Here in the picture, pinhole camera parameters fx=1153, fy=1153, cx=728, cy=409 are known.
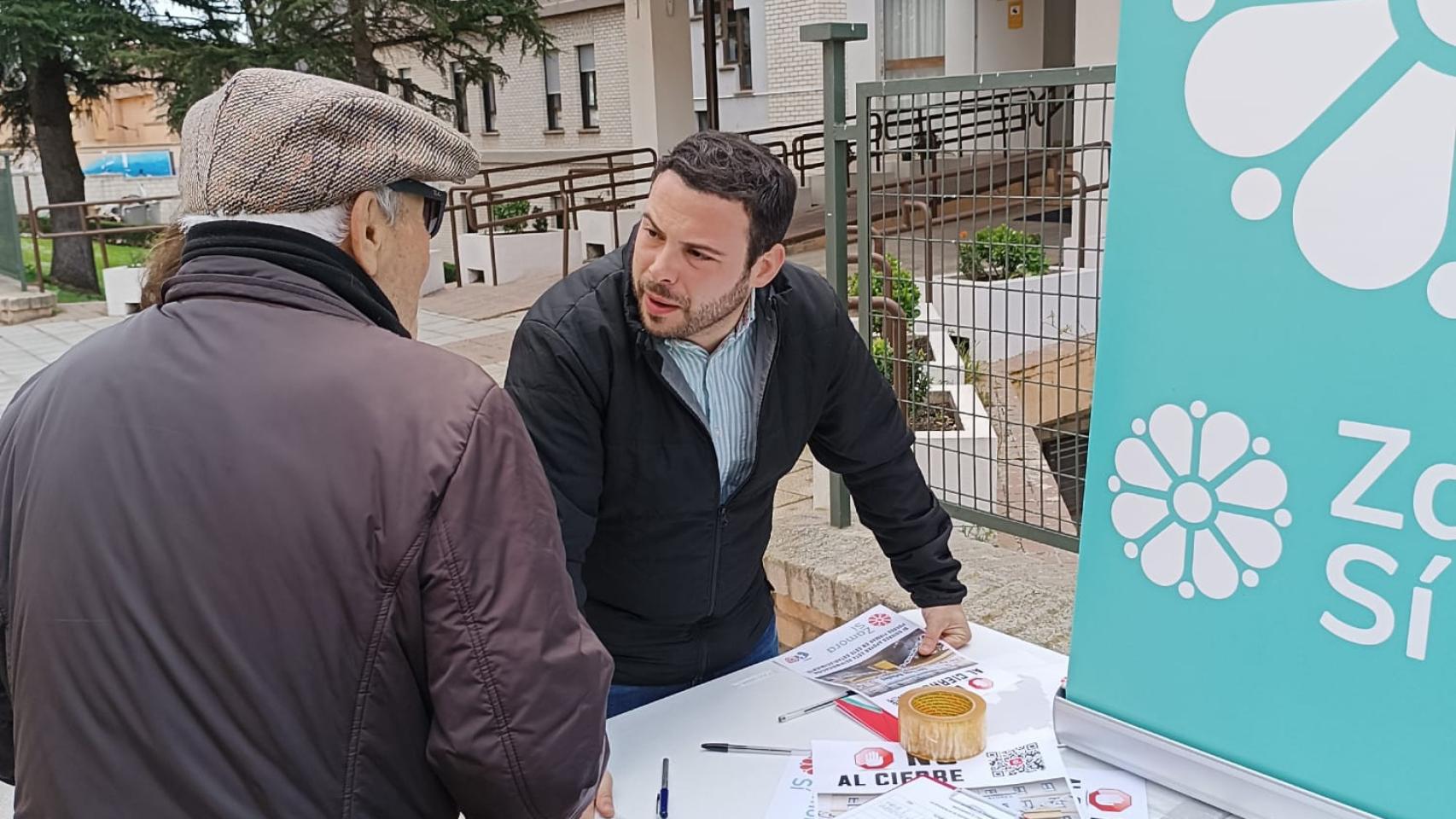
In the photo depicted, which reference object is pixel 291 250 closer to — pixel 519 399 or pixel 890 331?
pixel 519 399

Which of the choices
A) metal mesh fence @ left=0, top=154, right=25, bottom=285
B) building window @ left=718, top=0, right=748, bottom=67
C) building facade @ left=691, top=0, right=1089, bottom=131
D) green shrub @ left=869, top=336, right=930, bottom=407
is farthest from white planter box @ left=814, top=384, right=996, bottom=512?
building window @ left=718, top=0, right=748, bottom=67

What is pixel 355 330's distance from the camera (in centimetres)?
124

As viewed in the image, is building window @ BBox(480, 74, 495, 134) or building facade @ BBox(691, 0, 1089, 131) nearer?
building facade @ BBox(691, 0, 1089, 131)

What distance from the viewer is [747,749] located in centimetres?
185

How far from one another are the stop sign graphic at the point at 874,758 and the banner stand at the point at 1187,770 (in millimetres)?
275

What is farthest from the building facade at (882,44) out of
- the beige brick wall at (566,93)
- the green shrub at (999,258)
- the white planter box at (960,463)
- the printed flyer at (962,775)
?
the printed flyer at (962,775)

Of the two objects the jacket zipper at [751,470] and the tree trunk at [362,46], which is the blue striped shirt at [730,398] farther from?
the tree trunk at [362,46]

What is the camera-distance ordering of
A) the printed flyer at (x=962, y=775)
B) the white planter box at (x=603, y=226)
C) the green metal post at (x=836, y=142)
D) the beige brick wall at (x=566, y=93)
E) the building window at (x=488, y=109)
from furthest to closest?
the building window at (x=488, y=109) → the beige brick wall at (x=566, y=93) → the white planter box at (x=603, y=226) → the green metal post at (x=836, y=142) → the printed flyer at (x=962, y=775)

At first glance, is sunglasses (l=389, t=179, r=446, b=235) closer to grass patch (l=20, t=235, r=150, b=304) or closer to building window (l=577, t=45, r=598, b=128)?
grass patch (l=20, t=235, r=150, b=304)

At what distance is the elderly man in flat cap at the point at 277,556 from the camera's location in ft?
3.78

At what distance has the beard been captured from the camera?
A: 1914 mm

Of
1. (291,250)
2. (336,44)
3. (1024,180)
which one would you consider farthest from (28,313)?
(291,250)

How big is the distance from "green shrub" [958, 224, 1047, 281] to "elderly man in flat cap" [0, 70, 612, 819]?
251cm

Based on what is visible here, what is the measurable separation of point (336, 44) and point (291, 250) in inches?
514
